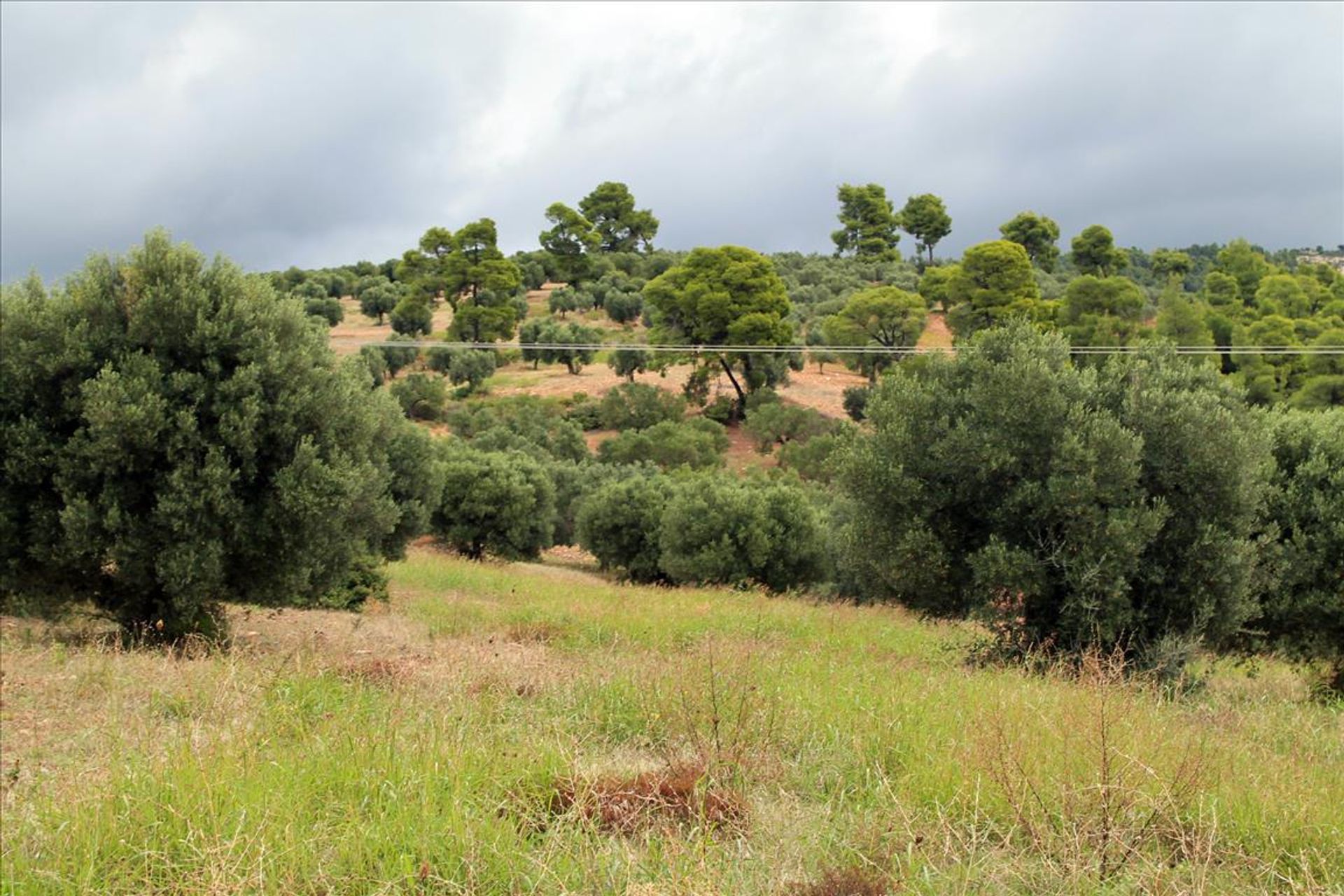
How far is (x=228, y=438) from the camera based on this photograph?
34.1 ft

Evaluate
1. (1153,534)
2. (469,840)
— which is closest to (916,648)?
(1153,534)

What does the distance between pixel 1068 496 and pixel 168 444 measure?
10271mm

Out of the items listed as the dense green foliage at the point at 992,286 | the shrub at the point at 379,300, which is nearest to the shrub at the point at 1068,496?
the dense green foliage at the point at 992,286

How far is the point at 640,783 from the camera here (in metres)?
4.54

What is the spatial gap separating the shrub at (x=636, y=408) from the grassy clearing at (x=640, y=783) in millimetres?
40059

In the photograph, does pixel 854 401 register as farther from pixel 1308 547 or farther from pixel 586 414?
pixel 1308 547

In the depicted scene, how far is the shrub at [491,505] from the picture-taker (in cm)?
3212

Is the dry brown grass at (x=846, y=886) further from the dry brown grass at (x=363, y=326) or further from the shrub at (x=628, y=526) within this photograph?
the dry brown grass at (x=363, y=326)

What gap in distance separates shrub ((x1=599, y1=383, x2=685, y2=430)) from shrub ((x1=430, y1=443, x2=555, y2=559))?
A: 13428mm

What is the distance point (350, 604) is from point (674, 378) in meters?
40.3

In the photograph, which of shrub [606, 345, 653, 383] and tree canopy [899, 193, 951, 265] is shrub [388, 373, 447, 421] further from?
tree canopy [899, 193, 951, 265]

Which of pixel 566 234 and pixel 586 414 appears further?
pixel 566 234

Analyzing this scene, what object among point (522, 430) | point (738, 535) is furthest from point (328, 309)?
point (738, 535)

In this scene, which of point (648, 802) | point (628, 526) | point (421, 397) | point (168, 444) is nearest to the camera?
point (648, 802)
